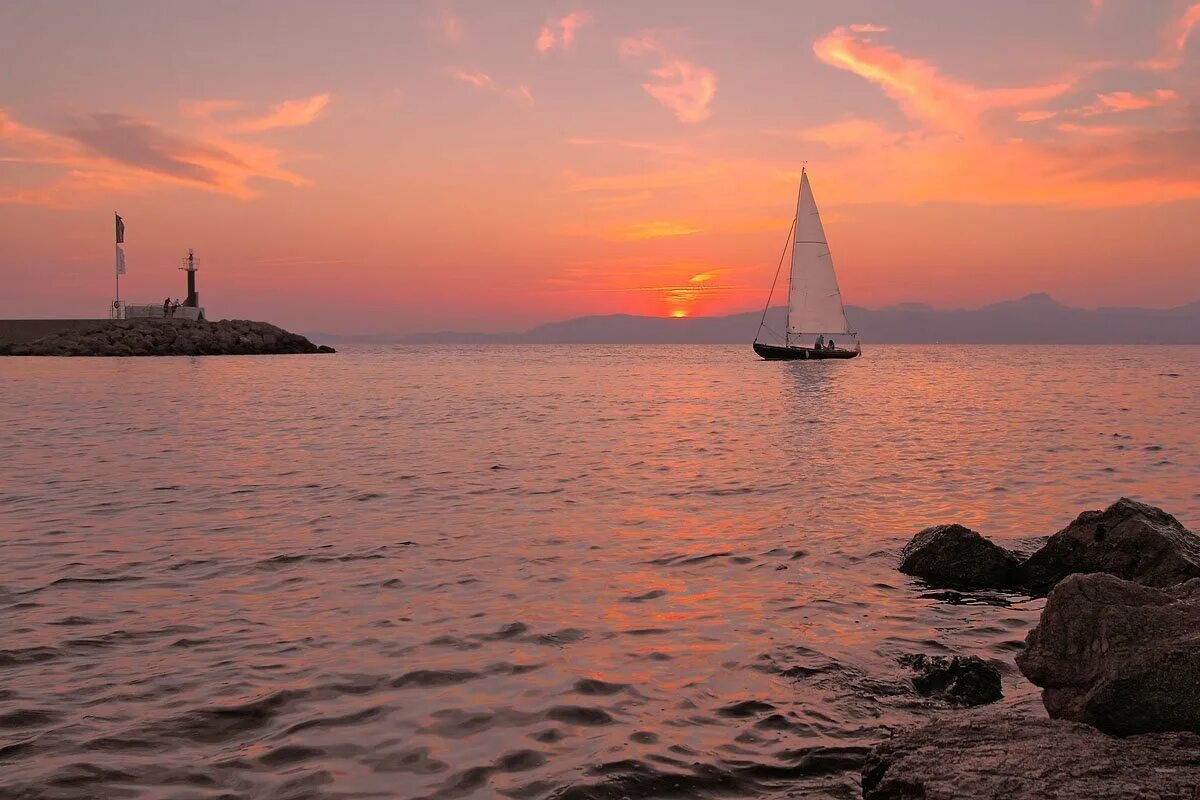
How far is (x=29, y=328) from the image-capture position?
10462 centimetres

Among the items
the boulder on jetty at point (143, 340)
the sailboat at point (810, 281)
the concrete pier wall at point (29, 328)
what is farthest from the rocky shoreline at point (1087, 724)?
the concrete pier wall at point (29, 328)

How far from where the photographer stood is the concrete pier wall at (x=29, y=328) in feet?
340

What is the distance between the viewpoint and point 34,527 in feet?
42.1

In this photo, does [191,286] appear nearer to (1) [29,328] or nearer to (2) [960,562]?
(1) [29,328]

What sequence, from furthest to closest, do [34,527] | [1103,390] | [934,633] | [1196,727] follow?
[1103,390] → [34,527] → [934,633] → [1196,727]

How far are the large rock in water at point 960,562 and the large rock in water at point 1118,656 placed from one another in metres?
3.48

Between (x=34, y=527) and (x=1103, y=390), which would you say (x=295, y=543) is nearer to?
(x=34, y=527)

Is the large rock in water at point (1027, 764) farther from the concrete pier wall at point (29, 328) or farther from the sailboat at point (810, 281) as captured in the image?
the concrete pier wall at point (29, 328)

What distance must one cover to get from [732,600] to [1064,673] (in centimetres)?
395

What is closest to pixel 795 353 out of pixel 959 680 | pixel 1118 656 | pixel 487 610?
pixel 487 610

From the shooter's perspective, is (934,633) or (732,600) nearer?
(934,633)

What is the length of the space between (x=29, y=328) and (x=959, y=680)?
123 m

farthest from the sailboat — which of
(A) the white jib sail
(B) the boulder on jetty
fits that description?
(B) the boulder on jetty

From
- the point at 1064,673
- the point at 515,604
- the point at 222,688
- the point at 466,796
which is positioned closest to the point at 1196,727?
the point at 1064,673
